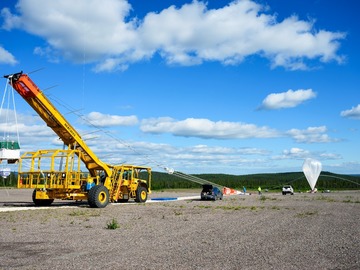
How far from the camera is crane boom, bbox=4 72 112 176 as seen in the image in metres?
25.5

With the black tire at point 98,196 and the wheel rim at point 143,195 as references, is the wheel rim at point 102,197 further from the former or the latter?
the wheel rim at point 143,195

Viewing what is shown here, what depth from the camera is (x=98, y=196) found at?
89.0 feet

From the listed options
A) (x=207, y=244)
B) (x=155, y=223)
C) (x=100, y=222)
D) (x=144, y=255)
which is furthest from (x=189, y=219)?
(x=144, y=255)

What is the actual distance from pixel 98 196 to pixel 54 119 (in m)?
5.67

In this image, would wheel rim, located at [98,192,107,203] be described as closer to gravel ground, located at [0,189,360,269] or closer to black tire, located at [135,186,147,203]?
black tire, located at [135,186,147,203]

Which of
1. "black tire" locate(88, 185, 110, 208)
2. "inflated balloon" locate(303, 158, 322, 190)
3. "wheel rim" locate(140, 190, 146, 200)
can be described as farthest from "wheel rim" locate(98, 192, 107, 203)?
"inflated balloon" locate(303, 158, 322, 190)

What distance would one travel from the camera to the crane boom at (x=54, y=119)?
A: 25500 mm

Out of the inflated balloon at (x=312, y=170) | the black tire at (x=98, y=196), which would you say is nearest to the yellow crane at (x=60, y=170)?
the black tire at (x=98, y=196)

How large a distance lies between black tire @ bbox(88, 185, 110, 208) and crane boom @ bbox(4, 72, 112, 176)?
2201 mm

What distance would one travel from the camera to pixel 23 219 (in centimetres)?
2027

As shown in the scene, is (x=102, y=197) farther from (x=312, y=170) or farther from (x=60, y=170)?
(x=312, y=170)

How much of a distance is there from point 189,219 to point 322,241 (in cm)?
836

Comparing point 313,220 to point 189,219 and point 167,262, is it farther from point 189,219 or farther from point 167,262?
point 167,262

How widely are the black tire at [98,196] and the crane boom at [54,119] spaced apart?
2201 mm
